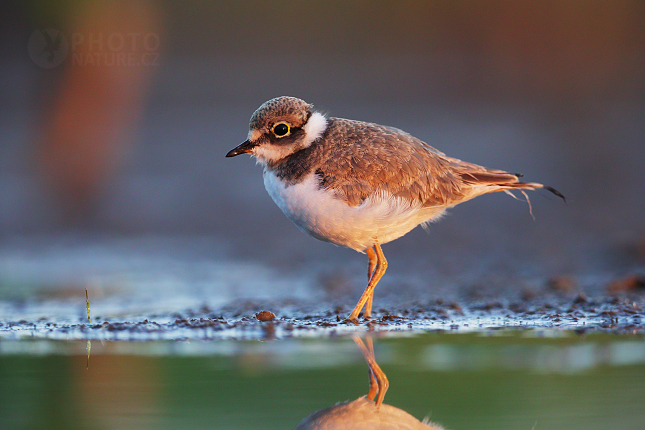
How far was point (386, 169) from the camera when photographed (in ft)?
19.4

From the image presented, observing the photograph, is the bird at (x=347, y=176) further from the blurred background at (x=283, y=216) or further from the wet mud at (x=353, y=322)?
the blurred background at (x=283, y=216)

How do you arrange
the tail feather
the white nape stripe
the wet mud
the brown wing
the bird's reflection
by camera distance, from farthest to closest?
the tail feather, the white nape stripe, the brown wing, the wet mud, the bird's reflection

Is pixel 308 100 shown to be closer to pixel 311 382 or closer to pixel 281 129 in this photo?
pixel 281 129

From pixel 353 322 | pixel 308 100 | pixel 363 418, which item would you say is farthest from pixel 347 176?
pixel 308 100

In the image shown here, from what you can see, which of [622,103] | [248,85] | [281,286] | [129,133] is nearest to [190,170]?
[129,133]

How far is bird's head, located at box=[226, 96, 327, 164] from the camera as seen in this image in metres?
5.94

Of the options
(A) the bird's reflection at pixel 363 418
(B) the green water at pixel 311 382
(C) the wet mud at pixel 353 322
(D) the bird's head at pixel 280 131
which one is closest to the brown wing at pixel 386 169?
(D) the bird's head at pixel 280 131

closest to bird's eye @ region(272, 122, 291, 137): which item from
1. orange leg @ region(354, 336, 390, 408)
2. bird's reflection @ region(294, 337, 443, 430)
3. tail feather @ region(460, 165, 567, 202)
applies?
tail feather @ region(460, 165, 567, 202)

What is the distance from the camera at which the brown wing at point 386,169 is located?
5719 millimetres

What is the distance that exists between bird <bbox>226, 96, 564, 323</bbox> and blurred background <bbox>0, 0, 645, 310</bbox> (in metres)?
2.16

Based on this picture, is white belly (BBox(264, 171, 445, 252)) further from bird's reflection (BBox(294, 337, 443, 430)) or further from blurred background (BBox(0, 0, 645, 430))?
bird's reflection (BBox(294, 337, 443, 430))

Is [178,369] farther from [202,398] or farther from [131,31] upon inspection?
[131,31]

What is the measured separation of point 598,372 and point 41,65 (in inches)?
476

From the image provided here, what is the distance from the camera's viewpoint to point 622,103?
18469mm
